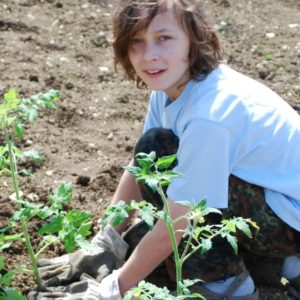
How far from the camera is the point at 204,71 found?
2.55m

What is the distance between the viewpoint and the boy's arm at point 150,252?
2469 millimetres

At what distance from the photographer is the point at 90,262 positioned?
110 inches

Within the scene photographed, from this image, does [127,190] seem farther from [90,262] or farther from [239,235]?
[239,235]

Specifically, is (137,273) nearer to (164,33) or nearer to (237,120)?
(237,120)

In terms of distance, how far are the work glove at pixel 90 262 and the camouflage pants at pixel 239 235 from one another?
0.74 feet

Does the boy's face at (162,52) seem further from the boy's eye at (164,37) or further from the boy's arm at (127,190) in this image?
the boy's arm at (127,190)

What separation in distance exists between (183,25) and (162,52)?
0.42 ft

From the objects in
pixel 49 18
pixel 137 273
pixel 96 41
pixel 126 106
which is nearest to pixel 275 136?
pixel 137 273

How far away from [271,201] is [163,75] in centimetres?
59

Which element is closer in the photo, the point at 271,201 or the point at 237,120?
the point at 237,120

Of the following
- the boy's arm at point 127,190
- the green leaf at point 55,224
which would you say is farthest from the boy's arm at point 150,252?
the boy's arm at point 127,190

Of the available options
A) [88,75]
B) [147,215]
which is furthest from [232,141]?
[88,75]

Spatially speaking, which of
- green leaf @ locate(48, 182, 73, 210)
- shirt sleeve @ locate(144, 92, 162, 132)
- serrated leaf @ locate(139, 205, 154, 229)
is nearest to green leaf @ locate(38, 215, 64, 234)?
green leaf @ locate(48, 182, 73, 210)

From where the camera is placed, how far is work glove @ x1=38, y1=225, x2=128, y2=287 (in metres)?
2.75
